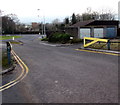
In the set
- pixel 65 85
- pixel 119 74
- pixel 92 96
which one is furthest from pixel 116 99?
pixel 119 74

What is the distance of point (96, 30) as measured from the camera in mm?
37688

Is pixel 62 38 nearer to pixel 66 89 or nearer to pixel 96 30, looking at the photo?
pixel 96 30

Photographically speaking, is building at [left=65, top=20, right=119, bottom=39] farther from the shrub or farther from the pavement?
the pavement

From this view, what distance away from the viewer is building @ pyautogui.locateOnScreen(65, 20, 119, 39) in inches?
1457

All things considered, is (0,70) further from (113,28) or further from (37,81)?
(113,28)

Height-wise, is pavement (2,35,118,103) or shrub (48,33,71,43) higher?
shrub (48,33,71,43)

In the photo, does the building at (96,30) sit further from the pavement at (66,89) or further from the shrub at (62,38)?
the pavement at (66,89)

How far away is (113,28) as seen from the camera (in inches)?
1524

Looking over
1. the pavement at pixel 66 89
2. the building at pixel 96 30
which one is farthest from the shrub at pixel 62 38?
the pavement at pixel 66 89

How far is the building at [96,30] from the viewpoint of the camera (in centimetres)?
3700

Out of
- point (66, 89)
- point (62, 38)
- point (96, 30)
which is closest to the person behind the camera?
point (66, 89)

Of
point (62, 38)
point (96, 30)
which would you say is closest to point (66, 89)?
point (62, 38)

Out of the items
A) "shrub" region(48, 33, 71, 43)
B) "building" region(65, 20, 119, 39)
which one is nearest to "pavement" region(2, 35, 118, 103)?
"shrub" region(48, 33, 71, 43)

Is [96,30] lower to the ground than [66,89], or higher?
higher
